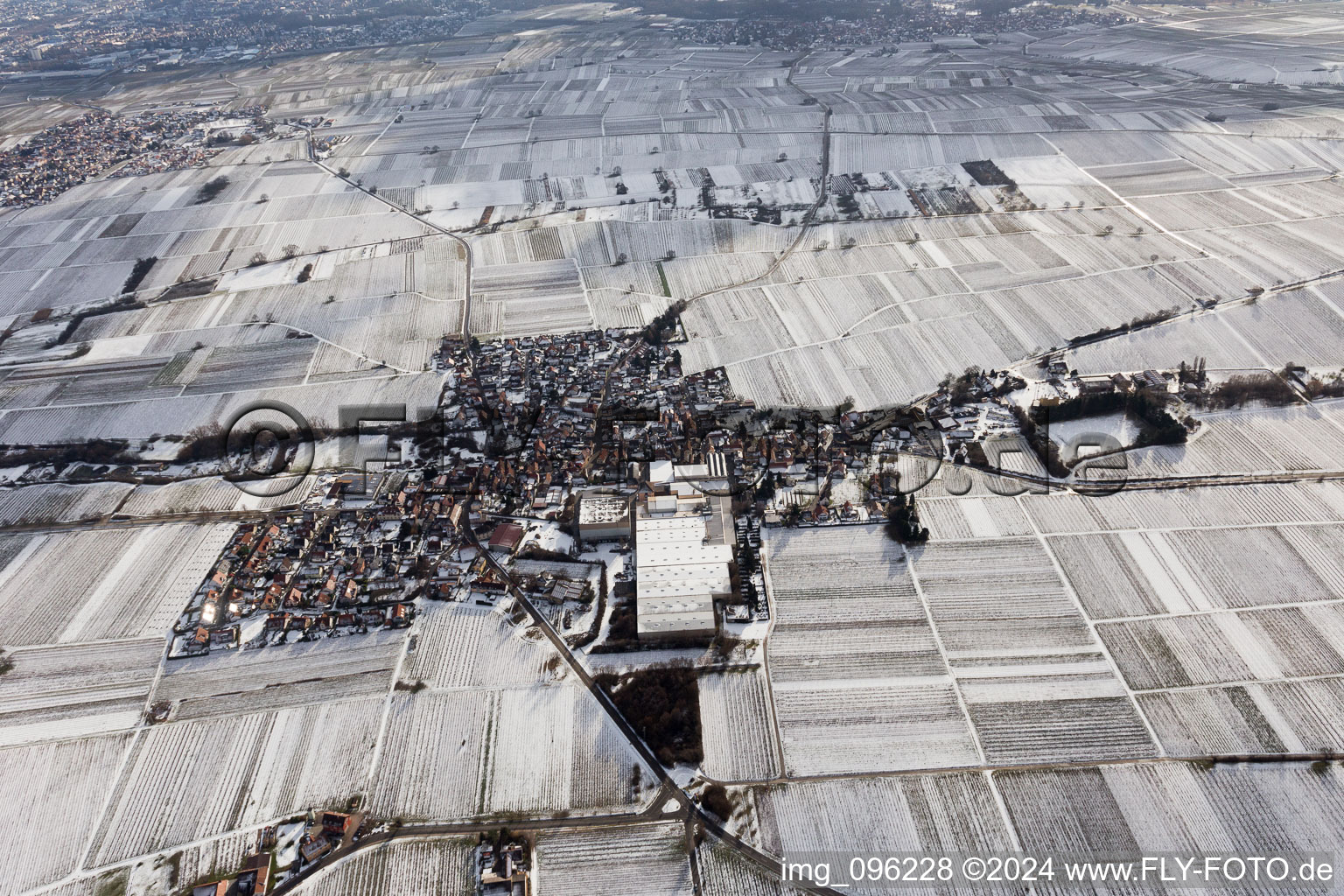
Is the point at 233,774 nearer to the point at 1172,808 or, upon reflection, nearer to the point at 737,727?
the point at 737,727

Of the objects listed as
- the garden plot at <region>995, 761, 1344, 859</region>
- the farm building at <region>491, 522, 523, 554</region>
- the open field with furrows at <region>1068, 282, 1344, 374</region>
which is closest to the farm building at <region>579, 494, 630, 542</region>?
the farm building at <region>491, 522, 523, 554</region>

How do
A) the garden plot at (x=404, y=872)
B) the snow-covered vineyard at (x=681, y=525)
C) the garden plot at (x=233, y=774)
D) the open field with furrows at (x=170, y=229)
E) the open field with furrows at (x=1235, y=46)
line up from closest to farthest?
the garden plot at (x=404, y=872), the snow-covered vineyard at (x=681, y=525), the garden plot at (x=233, y=774), the open field with furrows at (x=170, y=229), the open field with furrows at (x=1235, y=46)

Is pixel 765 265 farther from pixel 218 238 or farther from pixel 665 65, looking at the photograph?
pixel 665 65

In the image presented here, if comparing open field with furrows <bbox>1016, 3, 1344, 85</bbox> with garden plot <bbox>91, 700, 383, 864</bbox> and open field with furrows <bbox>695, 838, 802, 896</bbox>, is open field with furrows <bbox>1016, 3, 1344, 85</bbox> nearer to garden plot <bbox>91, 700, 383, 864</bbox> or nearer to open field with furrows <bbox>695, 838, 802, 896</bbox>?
open field with furrows <bbox>695, 838, 802, 896</bbox>

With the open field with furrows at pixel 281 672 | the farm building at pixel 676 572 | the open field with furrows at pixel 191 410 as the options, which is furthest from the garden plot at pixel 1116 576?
the open field with furrows at pixel 191 410

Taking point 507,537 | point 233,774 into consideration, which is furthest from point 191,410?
point 233,774

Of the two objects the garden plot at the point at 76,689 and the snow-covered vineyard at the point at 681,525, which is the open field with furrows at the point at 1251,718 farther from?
the garden plot at the point at 76,689
